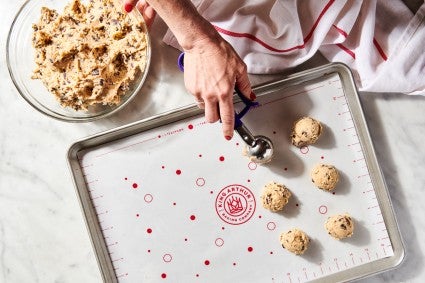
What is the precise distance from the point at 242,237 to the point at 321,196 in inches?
6.1

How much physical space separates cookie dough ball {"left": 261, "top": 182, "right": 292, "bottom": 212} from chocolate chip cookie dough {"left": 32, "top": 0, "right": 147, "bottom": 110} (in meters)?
0.29

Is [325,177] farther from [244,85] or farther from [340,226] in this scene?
[244,85]

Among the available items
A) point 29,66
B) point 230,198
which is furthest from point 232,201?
point 29,66

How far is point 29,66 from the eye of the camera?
1.00 meters

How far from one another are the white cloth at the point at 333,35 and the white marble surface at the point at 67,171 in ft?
0.15

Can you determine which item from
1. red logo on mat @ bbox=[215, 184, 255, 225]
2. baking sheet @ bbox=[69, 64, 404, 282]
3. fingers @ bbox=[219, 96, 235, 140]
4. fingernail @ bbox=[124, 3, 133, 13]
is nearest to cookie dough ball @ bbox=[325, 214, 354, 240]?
baking sheet @ bbox=[69, 64, 404, 282]

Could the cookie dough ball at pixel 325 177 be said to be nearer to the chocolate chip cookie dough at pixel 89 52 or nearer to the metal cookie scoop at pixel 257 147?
the metal cookie scoop at pixel 257 147

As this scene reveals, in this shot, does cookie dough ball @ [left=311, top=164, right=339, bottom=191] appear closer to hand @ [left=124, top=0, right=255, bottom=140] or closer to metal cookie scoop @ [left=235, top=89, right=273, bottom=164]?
metal cookie scoop @ [left=235, top=89, right=273, bottom=164]

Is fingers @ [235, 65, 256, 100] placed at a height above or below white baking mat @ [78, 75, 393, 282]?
above

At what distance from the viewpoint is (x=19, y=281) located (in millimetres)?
1003

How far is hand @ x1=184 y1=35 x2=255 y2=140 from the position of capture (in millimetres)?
779

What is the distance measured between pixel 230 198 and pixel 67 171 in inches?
11.6

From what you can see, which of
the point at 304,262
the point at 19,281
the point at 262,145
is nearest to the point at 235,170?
the point at 262,145

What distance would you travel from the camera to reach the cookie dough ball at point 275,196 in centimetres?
93
